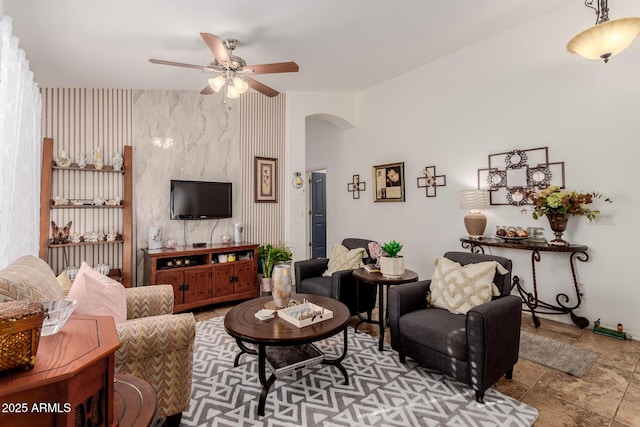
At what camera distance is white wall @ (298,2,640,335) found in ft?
9.99

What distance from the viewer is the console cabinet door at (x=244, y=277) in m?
4.25

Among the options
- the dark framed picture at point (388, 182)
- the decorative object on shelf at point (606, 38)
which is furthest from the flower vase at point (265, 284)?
the decorative object on shelf at point (606, 38)

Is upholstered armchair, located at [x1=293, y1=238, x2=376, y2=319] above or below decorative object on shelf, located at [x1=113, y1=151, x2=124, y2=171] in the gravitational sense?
below

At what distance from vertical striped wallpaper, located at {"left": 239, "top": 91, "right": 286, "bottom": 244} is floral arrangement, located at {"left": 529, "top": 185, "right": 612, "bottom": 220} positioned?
142 inches

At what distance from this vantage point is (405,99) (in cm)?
492

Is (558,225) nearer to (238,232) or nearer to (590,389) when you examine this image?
(590,389)

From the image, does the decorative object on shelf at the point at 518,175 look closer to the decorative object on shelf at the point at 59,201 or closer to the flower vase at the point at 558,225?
the flower vase at the point at 558,225

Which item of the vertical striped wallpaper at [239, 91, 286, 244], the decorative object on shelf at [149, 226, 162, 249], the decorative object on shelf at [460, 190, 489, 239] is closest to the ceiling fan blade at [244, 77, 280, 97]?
the vertical striped wallpaper at [239, 91, 286, 244]

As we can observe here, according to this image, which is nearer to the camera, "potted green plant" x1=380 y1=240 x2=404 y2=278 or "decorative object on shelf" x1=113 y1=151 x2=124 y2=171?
"potted green plant" x1=380 y1=240 x2=404 y2=278

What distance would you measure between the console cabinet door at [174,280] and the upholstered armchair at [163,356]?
206 centimetres

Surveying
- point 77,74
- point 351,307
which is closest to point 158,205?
point 77,74

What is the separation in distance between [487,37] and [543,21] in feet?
1.92

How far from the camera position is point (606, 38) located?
7.98ft

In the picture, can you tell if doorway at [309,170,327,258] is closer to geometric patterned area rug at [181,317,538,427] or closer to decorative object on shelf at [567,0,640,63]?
geometric patterned area rug at [181,317,538,427]
